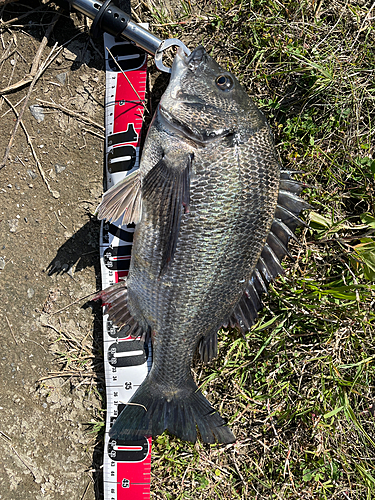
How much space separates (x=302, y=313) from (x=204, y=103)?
1.81 metres

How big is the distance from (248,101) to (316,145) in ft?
3.02

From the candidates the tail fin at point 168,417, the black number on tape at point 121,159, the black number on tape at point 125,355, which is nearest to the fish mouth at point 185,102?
the black number on tape at point 121,159

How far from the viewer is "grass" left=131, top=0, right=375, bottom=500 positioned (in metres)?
2.94

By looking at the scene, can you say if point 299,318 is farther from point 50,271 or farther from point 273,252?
point 50,271

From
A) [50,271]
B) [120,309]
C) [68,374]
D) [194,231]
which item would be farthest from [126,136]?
[68,374]

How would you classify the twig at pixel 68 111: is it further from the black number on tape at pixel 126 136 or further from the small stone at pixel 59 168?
the small stone at pixel 59 168

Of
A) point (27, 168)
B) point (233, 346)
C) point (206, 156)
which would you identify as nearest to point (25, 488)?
point (233, 346)

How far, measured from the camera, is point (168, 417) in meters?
2.64

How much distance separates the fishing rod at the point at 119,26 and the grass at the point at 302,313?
1.28ft

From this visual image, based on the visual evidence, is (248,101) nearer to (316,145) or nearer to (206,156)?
(206,156)

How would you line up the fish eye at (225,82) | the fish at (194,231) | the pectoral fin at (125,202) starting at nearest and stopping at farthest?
the fish at (194,231), the fish eye at (225,82), the pectoral fin at (125,202)

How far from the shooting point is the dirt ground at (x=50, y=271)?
292cm

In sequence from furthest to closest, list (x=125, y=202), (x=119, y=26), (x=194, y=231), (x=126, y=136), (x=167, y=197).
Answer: (x=126, y=136) → (x=119, y=26) → (x=125, y=202) → (x=167, y=197) → (x=194, y=231)

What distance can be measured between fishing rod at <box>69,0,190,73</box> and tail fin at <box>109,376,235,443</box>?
2.41 metres
